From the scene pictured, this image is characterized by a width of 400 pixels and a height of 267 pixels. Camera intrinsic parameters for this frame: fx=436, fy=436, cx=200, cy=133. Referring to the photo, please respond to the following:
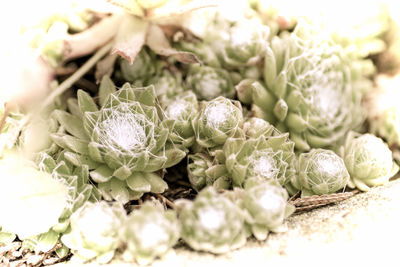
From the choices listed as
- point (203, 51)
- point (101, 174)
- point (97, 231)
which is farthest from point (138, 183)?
point (203, 51)

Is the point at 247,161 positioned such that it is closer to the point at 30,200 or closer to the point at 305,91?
the point at 305,91

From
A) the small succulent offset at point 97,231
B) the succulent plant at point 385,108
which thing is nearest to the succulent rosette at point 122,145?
the small succulent offset at point 97,231

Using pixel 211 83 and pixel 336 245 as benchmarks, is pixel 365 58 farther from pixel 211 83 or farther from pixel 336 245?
pixel 336 245

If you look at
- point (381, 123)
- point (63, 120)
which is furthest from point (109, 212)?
point (381, 123)

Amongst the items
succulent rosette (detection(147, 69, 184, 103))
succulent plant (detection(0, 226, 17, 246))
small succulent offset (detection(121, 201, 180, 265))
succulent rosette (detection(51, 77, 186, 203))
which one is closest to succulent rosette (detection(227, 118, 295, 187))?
succulent rosette (detection(51, 77, 186, 203))

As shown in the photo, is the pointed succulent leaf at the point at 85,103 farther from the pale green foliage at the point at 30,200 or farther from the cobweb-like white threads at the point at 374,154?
the cobweb-like white threads at the point at 374,154

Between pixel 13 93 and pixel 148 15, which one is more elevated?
pixel 148 15
